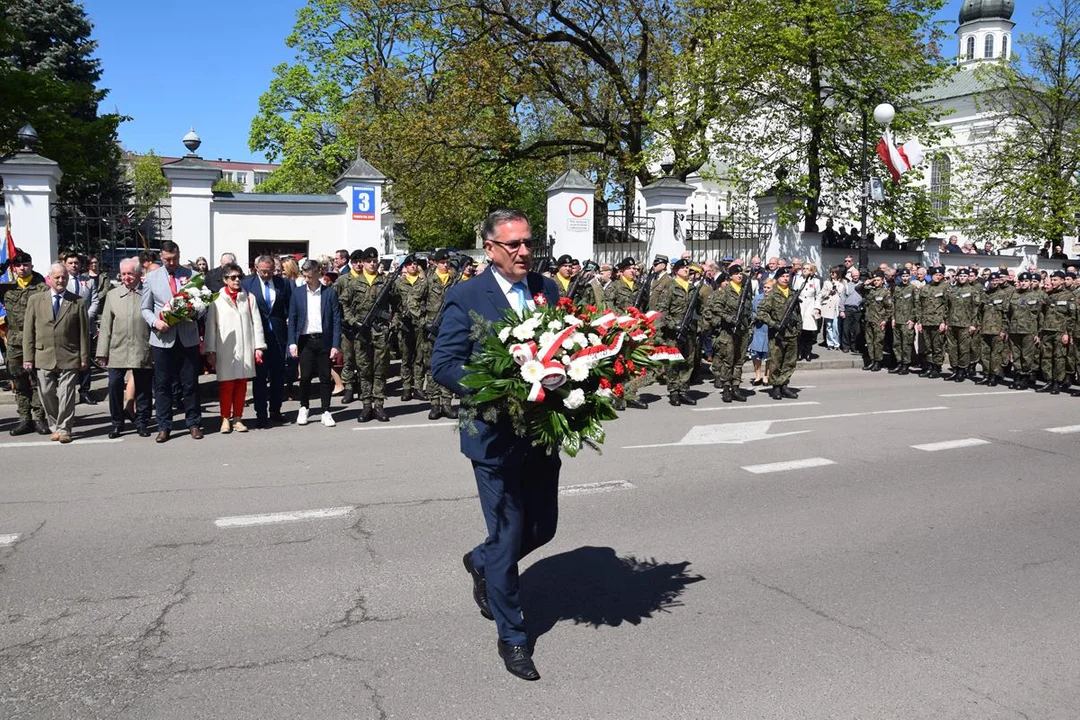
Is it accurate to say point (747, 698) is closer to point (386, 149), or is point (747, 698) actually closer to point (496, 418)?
point (496, 418)

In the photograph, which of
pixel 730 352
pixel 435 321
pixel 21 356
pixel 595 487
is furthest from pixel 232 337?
pixel 730 352

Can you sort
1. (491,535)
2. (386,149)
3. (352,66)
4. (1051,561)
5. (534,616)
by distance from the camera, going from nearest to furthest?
1. (491,535)
2. (534,616)
3. (1051,561)
4. (386,149)
5. (352,66)

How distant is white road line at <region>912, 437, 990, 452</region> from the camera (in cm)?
977

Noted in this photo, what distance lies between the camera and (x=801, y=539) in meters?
6.39

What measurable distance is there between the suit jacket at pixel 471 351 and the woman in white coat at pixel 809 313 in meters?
14.6

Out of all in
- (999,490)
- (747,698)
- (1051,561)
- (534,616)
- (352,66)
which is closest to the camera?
(747,698)

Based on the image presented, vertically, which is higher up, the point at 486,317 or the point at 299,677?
the point at 486,317

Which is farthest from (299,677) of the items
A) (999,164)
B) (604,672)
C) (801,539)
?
(999,164)

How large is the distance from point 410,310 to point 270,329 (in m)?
1.88

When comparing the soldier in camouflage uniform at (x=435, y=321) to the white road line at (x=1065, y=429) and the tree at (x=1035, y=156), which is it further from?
the tree at (x=1035, y=156)

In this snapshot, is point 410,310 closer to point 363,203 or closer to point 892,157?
point 363,203

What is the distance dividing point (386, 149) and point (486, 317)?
27310mm

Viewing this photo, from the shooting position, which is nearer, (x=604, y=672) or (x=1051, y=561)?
(x=604, y=672)

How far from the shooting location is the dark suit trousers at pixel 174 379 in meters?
9.79
